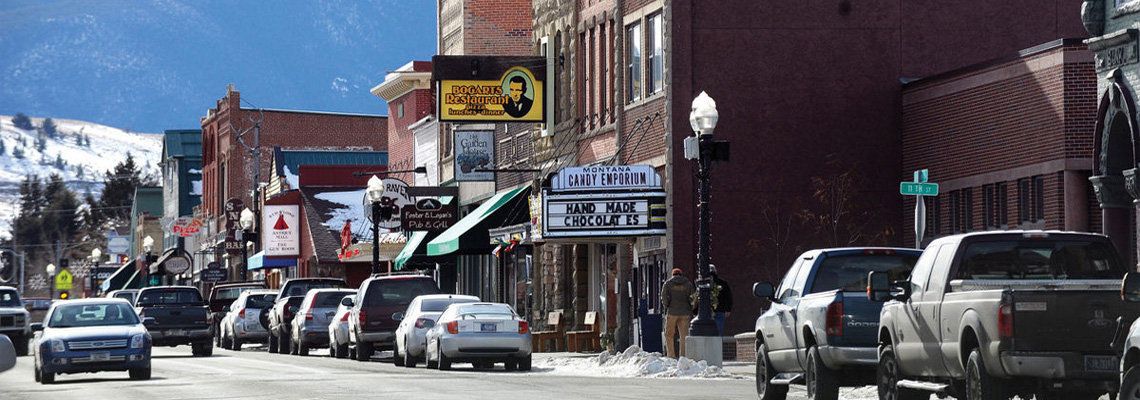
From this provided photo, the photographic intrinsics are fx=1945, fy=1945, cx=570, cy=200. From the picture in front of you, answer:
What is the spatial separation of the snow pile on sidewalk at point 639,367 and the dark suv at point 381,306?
4.86 m

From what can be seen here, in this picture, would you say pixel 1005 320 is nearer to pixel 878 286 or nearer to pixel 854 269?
pixel 878 286

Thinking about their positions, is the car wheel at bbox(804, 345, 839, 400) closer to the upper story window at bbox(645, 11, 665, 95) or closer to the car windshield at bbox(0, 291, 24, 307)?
the upper story window at bbox(645, 11, 665, 95)

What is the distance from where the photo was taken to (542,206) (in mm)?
39625

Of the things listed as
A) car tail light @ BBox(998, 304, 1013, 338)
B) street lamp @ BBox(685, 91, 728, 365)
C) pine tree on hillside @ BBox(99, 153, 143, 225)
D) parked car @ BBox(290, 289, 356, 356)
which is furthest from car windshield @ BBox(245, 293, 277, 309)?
pine tree on hillside @ BBox(99, 153, 143, 225)

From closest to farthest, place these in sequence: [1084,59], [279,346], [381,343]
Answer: [1084,59]
[381,343]
[279,346]

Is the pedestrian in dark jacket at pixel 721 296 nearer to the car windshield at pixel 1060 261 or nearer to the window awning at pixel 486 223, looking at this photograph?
the window awning at pixel 486 223

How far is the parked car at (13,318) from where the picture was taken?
1674 inches

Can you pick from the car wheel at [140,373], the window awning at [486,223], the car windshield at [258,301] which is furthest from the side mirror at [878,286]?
the car windshield at [258,301]

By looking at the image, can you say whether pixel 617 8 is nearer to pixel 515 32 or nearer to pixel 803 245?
pixel 803 245

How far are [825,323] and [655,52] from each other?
22.0 m

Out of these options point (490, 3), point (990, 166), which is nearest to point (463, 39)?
point (490, 3)

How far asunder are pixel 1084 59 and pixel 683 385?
10167 millimetres

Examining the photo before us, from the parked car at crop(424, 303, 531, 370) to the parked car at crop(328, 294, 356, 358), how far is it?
768 cm

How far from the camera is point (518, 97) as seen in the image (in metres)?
48.7
